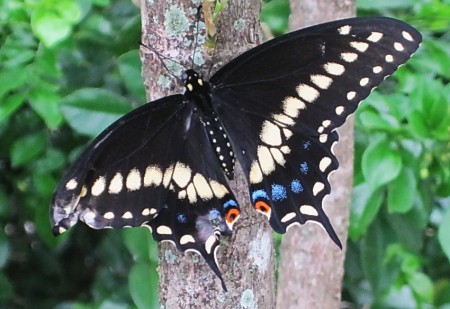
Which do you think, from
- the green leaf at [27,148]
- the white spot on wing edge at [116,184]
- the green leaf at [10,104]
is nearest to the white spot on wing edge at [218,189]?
the white spot on wing edge at [116,184]

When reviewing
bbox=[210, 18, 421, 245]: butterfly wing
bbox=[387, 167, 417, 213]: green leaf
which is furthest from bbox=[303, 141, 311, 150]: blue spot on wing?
bbox=[387, 167, 417, 213]: green leaf

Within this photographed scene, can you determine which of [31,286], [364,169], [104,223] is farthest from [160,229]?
[31,286]

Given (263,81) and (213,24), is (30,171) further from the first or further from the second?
(213,24)

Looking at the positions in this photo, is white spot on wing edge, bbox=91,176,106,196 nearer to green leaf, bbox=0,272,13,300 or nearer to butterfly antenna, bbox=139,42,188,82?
butterfly antenna, bbox=139,42,188,82

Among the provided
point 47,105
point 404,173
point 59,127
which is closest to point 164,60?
point 47,105

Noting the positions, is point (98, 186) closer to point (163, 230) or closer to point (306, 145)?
point (163, 230)

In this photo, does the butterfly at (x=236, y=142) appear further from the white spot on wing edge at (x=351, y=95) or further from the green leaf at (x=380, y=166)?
the green leaf at (x=380, y=166)
